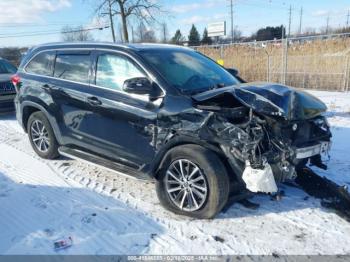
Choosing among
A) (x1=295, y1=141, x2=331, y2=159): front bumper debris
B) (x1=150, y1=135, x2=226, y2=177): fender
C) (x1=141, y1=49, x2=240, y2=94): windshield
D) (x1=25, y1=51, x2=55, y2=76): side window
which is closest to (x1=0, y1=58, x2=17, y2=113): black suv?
(x1=25, y1=51, x2=55, y2=76): side window

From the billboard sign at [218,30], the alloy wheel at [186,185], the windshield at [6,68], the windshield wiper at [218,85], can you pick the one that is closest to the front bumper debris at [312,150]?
the alloy wheel at [186,185]

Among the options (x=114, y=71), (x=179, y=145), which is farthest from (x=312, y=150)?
(x=114, y=71)

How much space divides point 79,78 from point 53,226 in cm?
220

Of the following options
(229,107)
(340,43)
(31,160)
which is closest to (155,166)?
(229,107)

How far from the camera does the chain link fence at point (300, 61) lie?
13562mm

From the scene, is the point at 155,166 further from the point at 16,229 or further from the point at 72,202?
the point at 16,229

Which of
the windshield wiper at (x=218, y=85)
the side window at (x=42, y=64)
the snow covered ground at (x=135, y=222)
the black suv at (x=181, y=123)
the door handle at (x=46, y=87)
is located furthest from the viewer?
the side window at (x=42, y=64)

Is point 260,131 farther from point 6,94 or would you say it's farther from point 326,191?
point 6,94

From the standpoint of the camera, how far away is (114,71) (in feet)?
15.0

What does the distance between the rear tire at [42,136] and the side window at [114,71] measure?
5.05 feet

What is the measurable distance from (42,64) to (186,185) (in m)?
3.47

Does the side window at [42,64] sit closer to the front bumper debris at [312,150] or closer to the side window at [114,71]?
the side window at [114,71]

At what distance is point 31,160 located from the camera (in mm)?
5941

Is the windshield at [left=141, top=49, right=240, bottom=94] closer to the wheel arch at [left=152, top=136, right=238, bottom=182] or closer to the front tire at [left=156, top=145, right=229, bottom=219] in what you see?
the wheel arch at [left=152, top=136, right=238, bottom=182]
